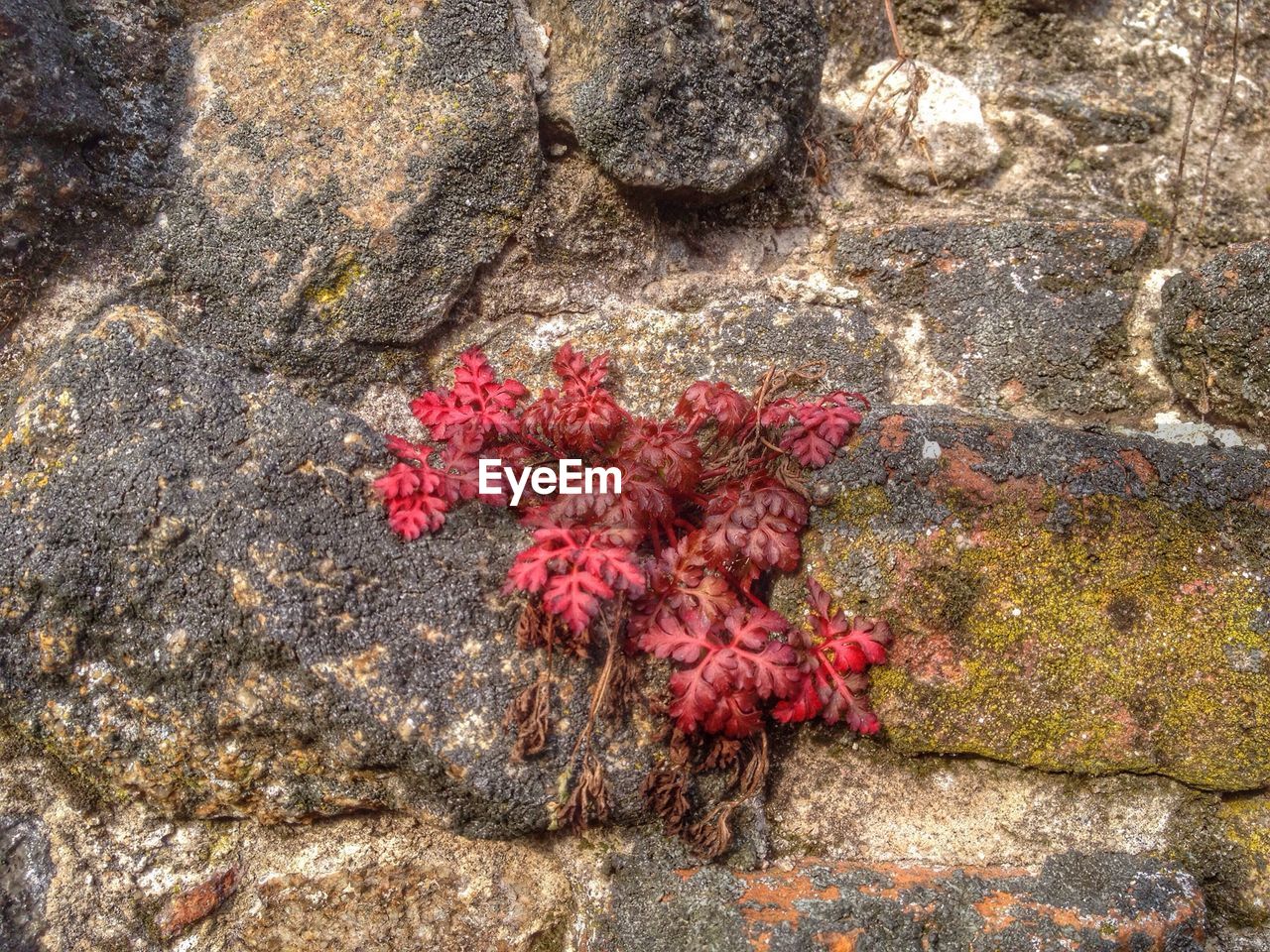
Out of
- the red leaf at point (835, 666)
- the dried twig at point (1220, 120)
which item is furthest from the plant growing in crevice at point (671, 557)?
the dried twig at point (1220, 120)

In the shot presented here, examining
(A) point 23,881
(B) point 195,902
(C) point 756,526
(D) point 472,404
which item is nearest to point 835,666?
(C) point 756,526

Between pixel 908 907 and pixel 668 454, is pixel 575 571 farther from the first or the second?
pixel 908 907

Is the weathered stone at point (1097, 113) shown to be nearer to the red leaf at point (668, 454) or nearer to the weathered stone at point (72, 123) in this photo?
the red leaf at point (668, 454)

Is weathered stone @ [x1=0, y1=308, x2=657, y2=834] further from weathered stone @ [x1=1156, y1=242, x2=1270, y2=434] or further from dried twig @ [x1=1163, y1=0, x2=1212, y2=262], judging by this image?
dried twig @ [x1=1163, y1=0, x2=1212, y2=262]

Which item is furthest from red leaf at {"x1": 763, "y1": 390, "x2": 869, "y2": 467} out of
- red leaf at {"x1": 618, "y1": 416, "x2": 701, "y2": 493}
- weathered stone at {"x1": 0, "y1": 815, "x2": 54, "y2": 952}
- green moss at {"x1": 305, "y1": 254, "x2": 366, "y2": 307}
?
weathered stone at {"x1": 0, "y1": 815, "x2": 54, "y2": 952}

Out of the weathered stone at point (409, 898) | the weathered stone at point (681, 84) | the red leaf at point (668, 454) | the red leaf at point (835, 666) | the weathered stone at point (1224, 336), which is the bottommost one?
the weathered stone at point (409, 898)
